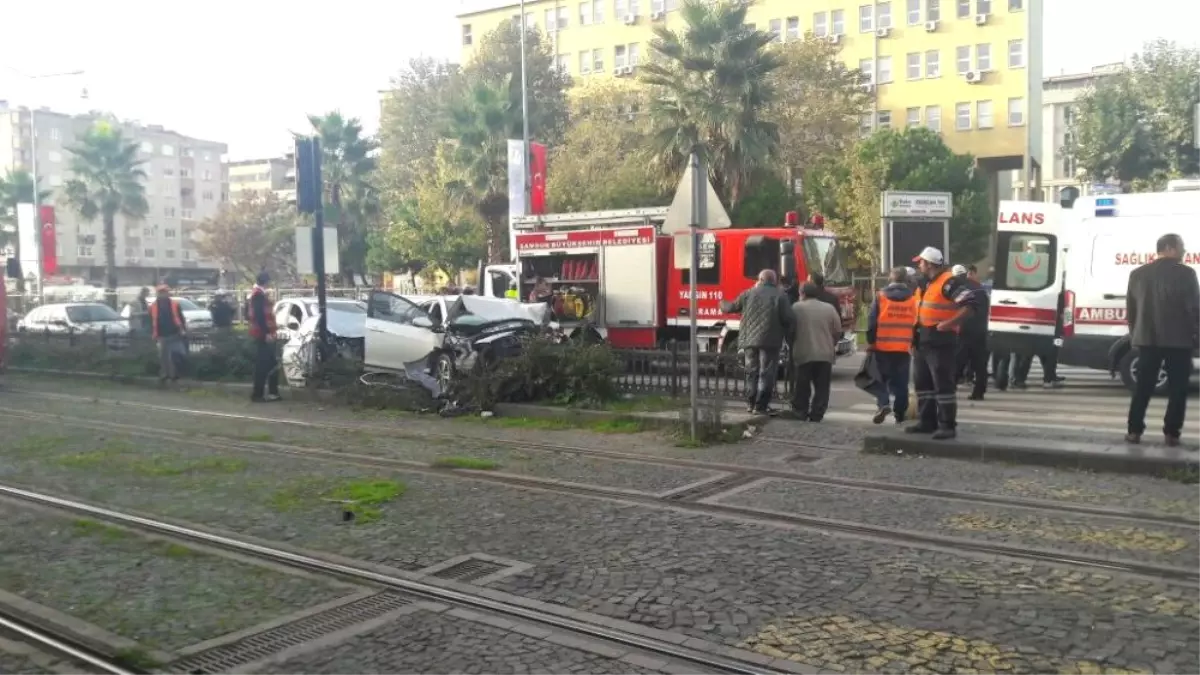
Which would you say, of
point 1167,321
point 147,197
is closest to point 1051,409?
point 1167,321

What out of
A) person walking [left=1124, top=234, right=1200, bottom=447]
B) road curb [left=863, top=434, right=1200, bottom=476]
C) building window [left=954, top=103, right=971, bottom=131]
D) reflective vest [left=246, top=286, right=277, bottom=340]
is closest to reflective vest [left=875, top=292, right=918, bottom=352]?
road curb [left=863, top=434, right=1200, bottom=476]

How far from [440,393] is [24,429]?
5077 mm

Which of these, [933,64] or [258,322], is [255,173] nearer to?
[933,64]

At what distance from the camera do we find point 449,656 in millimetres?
4859

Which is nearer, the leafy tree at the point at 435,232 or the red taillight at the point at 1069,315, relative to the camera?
the red taillight at the point at 1069,315

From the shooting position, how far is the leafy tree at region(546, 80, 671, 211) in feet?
138

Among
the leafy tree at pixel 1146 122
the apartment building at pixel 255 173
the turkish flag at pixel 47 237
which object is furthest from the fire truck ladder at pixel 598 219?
the apartment building at pixel 255 173

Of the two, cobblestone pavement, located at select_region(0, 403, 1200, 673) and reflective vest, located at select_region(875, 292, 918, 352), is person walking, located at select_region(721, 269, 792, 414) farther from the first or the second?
cobblestone pavement, located at select_region(0, 403, 1200, 673)

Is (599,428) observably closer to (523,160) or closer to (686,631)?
(686,631)

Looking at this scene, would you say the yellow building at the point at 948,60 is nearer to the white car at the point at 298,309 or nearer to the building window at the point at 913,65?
the building window at the point at 913,65

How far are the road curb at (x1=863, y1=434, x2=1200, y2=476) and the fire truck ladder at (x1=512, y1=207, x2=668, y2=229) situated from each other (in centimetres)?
972

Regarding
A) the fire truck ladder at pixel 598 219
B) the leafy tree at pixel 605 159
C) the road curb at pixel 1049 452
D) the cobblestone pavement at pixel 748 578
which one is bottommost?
the cobblestone pavement at pixel 748 578

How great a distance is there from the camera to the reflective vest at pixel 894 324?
11211mm

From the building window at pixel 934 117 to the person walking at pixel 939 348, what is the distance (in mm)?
54483
